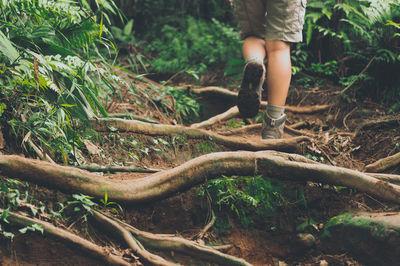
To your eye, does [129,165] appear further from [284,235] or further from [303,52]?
[303,52]

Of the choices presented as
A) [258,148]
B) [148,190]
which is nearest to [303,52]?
[258,148]

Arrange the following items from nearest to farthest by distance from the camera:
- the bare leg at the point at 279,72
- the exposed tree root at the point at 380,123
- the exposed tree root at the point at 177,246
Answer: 1. the exposed tree root at the point at 177,246
2. the bare leg at the point at 279,72
3. the exposed tree root at the point at 380,123

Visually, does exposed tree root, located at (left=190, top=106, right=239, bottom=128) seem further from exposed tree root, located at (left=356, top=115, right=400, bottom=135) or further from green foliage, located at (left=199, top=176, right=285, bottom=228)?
green foliage, located at (left=199, top=176, right=285, bottom=228)

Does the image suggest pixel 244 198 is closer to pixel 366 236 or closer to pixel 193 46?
pixel 366 236

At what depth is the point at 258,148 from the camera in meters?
3.29

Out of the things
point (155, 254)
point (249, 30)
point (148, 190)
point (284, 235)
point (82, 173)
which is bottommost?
point (284, 235)

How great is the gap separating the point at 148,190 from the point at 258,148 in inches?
50.3

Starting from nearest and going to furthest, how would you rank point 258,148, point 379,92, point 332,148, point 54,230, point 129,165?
1. point 54,230
2. point 129,165
3. point 258,148
4. point 332,148
5. point 379,92

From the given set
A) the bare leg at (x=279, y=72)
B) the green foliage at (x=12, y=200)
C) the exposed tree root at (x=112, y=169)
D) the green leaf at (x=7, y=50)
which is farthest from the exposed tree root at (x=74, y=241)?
the bare leg at (x=279, y=72)

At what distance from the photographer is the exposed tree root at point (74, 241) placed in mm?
1873

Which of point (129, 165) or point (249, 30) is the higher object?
point (249, 30)

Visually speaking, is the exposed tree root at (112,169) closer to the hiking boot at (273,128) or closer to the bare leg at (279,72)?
the hiking boot at (273,128)

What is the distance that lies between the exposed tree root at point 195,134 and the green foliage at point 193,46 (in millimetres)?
2893

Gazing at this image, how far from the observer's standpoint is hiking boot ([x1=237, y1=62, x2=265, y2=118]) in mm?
3414
